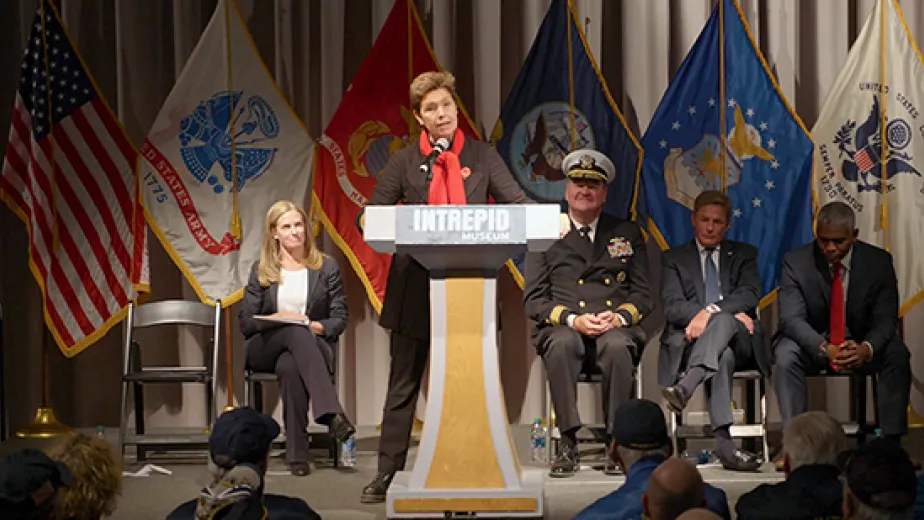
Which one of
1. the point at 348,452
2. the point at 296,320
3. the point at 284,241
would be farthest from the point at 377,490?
the point at 284,241

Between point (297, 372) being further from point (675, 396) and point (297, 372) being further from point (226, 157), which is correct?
point (675, 396)

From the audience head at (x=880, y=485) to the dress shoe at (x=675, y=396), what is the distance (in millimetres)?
2780

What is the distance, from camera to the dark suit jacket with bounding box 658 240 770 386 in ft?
18.9

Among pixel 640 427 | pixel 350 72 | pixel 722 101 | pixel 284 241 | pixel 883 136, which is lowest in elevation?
pixel 640 427

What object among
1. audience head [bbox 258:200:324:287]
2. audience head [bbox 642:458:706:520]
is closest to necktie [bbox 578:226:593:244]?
audience head [bbox 258:200:324:287]

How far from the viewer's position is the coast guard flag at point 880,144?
6520 millimetres

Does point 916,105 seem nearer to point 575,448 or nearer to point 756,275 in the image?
point 756,275

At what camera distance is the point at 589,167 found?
582cm

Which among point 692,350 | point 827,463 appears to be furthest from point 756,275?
point 827,463

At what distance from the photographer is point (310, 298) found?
20.0 feet

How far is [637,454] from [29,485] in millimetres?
1528

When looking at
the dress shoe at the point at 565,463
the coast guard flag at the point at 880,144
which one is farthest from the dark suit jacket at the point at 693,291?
the coast guard flag at the point at 880,144

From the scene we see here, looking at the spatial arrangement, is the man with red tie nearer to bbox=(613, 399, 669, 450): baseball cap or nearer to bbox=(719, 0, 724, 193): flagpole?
bbox=(719, 0, 724, 193): flagpole

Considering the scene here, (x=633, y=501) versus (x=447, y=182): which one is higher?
(x=447, y=182)
